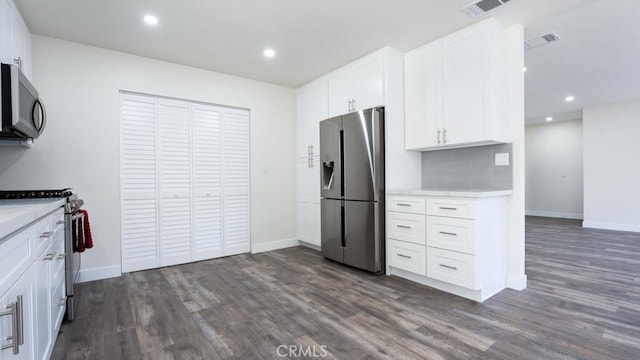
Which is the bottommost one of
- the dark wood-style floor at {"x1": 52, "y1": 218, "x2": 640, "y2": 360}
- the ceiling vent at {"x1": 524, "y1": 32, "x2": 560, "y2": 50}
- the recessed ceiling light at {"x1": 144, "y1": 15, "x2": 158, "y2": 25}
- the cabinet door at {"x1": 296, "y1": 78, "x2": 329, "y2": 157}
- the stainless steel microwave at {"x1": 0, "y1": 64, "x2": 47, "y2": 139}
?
the dark wood-style floor at {"x1": 52, "y1": 218, "x2": 640, "y2": 360}

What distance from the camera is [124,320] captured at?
2.31 meters

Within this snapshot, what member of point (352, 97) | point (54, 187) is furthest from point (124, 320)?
point (352, 97)

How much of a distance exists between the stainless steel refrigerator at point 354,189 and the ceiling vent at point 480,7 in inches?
46.6

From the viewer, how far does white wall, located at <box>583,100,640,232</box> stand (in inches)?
228

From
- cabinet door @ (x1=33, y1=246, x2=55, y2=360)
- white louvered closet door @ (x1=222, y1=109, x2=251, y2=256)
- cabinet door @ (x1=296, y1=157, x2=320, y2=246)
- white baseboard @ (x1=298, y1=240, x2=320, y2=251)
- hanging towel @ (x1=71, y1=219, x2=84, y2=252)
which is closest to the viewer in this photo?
cabinet door @ (x1=33, y1=246, x2=55, y2=360)

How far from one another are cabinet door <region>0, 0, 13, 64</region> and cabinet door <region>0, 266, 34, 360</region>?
1761 mm

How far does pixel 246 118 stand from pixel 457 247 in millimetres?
3306

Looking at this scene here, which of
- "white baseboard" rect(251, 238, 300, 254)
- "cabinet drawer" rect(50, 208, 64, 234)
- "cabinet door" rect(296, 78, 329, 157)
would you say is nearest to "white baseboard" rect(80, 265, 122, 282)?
"cabinet drawer" rect(50, 208, 64, 234)

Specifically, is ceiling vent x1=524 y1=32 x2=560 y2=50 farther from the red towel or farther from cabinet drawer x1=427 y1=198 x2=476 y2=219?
the red towel

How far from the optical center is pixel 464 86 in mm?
2893

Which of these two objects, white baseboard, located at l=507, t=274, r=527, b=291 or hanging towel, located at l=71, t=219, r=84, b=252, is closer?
hanging towel, located at l=71, t=219, r=84, b=252

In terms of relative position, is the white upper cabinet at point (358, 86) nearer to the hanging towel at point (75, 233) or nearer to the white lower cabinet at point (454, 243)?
the white lower cabinet at point (454, 243)

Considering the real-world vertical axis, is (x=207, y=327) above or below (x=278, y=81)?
below

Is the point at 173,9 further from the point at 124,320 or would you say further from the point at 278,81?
the point at 124,320
